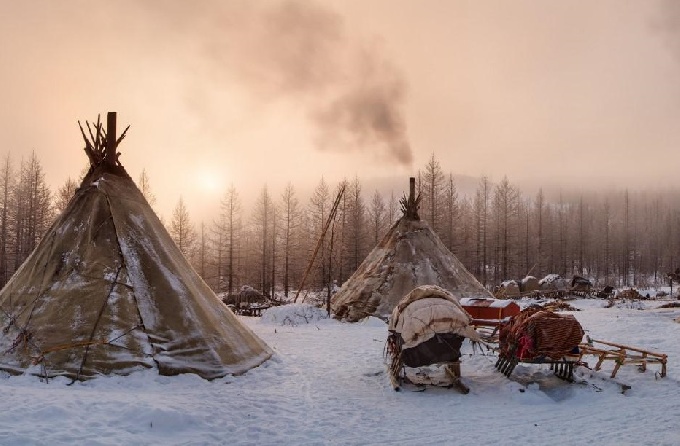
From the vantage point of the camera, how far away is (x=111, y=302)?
10414mm

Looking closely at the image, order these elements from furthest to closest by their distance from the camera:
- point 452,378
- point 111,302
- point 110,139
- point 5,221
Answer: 1. point 5,221
2. point 110,139
3. point 452,378
4. point 111,302

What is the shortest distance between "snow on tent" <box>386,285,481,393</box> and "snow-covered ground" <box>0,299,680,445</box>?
2.13 feet

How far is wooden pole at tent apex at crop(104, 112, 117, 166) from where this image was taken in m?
13.0

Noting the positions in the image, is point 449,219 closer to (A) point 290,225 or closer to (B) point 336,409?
(A) point 290,225

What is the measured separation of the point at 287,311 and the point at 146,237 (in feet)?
39.4

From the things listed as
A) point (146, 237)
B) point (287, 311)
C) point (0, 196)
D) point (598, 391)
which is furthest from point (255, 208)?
point (598, 391)

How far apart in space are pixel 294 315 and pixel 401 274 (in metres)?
5.76

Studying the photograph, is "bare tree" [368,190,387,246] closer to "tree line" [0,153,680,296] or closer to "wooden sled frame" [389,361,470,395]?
"tree line" [0,153,680,296]

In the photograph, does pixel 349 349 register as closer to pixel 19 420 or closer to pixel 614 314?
pixel 19 420

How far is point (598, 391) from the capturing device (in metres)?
10.4

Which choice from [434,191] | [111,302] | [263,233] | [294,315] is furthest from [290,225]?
[111,302]

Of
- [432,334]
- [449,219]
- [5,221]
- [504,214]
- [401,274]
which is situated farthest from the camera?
[504,214]

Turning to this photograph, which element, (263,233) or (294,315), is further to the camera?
(263,233)

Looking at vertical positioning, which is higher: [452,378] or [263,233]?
[263,233]
